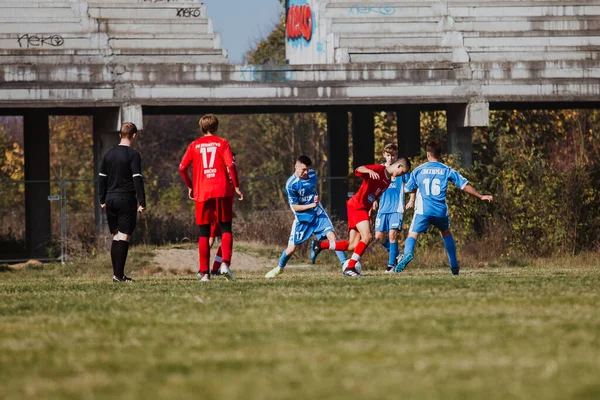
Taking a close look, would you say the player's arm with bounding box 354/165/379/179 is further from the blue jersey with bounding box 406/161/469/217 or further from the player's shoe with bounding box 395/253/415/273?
the player's shoe with bounding box 395/253/415/273

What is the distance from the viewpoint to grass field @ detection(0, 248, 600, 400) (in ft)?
20.2

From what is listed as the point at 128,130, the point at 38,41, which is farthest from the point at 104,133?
the point at 128,130

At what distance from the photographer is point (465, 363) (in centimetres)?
683

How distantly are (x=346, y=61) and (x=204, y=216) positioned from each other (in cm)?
1731

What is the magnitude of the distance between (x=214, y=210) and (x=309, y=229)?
2850 millimetres

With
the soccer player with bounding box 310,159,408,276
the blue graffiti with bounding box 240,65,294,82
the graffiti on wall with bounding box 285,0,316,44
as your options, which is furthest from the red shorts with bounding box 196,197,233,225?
the graffiti on wall with bounding box 285,0,316,44

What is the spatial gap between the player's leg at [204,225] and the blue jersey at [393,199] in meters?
5.81

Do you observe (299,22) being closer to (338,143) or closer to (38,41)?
(338,143)

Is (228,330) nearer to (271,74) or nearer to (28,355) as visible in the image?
(28,355)

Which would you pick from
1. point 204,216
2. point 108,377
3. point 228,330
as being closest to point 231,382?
point 108,377

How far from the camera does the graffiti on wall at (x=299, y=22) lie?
37.8 m

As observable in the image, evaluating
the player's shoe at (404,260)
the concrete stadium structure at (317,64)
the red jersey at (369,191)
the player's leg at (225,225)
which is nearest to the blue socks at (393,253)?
the player's shoe at (404,260)

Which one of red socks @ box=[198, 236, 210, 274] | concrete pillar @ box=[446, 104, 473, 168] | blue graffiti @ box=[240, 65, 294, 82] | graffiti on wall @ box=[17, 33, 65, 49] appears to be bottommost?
red socks @ box=[198, 236, 210, 274]

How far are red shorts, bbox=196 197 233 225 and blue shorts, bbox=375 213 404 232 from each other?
227 inches
